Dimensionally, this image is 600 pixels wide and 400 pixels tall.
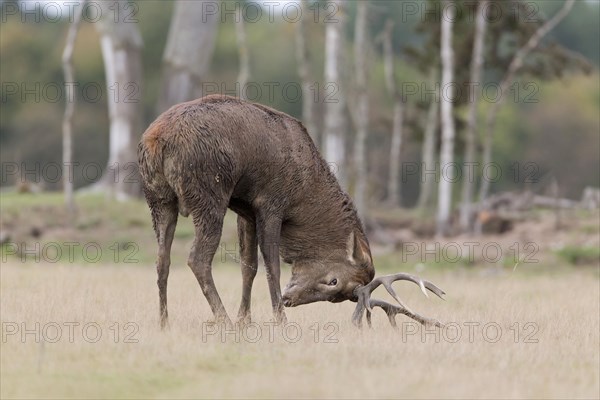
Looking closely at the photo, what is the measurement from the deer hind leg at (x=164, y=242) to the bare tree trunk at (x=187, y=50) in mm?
21546

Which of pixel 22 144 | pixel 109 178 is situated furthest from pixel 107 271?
pixel 22 144

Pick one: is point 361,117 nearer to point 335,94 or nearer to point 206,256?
point 335,94

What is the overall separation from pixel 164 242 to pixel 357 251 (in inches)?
81.0

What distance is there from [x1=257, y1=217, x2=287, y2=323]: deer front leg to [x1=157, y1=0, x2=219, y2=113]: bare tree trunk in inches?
848

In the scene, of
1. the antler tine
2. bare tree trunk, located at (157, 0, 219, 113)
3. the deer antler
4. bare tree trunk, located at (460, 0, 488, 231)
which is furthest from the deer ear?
bare tree trunk, located at (157, 0, 219, 113)

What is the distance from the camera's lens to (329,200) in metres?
12.4

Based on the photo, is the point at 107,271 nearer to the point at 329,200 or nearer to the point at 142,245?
the point at 142,245

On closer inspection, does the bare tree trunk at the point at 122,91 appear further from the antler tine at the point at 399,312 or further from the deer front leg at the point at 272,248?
the antler tine at the point at 399,312

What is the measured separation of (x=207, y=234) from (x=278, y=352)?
5.70 ft

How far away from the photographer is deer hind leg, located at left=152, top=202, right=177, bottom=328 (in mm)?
11820

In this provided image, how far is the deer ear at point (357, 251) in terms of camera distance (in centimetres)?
1230

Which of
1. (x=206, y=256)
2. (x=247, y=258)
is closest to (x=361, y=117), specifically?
(x=247, y=258)

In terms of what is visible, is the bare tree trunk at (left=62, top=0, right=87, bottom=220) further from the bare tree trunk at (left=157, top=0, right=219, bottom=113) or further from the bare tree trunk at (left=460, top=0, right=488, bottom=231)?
the bare tree trunk at (left=460, top=0, right=488, bottom=231)

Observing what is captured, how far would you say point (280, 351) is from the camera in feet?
34.3
